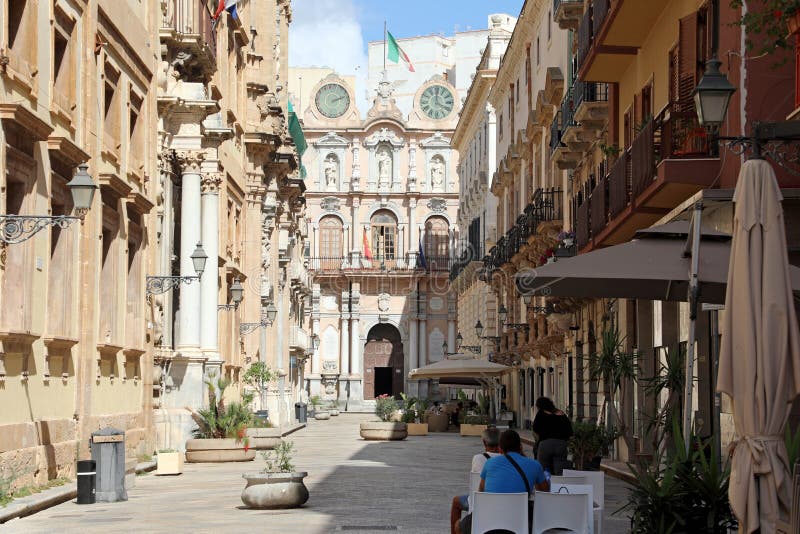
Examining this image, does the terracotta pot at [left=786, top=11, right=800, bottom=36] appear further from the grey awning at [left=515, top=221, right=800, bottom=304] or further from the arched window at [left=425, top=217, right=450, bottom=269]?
the arched window at [left=425, top=217, right=450, bottom=269]

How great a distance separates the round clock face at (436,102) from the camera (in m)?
83.3

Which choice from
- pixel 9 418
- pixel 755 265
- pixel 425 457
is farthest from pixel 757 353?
pixel 425 457

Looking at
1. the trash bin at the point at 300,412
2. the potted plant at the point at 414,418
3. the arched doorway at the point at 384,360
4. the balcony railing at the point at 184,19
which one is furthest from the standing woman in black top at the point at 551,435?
the arched doorway at the point at 384,360

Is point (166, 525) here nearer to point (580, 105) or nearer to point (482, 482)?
point (482, 482)

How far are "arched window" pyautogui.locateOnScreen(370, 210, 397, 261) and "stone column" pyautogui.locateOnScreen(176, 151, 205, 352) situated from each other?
167 feet

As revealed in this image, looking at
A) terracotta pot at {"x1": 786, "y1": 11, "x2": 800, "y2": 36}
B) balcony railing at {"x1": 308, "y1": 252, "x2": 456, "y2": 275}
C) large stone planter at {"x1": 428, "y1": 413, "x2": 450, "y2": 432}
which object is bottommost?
large stone planter at {"x1": 428, "y1": 413, "x2": 450, "y2": 432}

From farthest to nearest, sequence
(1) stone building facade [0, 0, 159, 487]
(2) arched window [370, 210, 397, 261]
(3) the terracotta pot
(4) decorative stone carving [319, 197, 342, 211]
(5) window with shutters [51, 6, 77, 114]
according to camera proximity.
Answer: (2) arched window [370, 210, 397, 261] → (4) decorative stone carving [319, 197, 342, 211] → (5) window with shutters [51, 6, 77, 114] → (1) stone building facade [0, 0, 159, 487] → (3) the terracotta pot

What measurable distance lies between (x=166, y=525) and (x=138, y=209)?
10998 millimetres

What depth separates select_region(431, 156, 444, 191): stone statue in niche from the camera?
83.1 m

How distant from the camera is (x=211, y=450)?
1136 inches

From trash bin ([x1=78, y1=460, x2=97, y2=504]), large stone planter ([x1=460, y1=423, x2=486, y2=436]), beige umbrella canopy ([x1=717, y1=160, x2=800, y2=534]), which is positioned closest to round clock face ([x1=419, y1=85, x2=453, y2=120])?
large stone planter ([x1=460, y1=423, x2=486, y2=436])

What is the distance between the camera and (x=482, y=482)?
1175 centimetres

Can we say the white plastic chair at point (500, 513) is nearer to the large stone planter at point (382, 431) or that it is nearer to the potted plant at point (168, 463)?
the potted plant at point (168, 463)

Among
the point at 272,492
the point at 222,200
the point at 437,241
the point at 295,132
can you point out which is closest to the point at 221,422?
the point at 222,200
